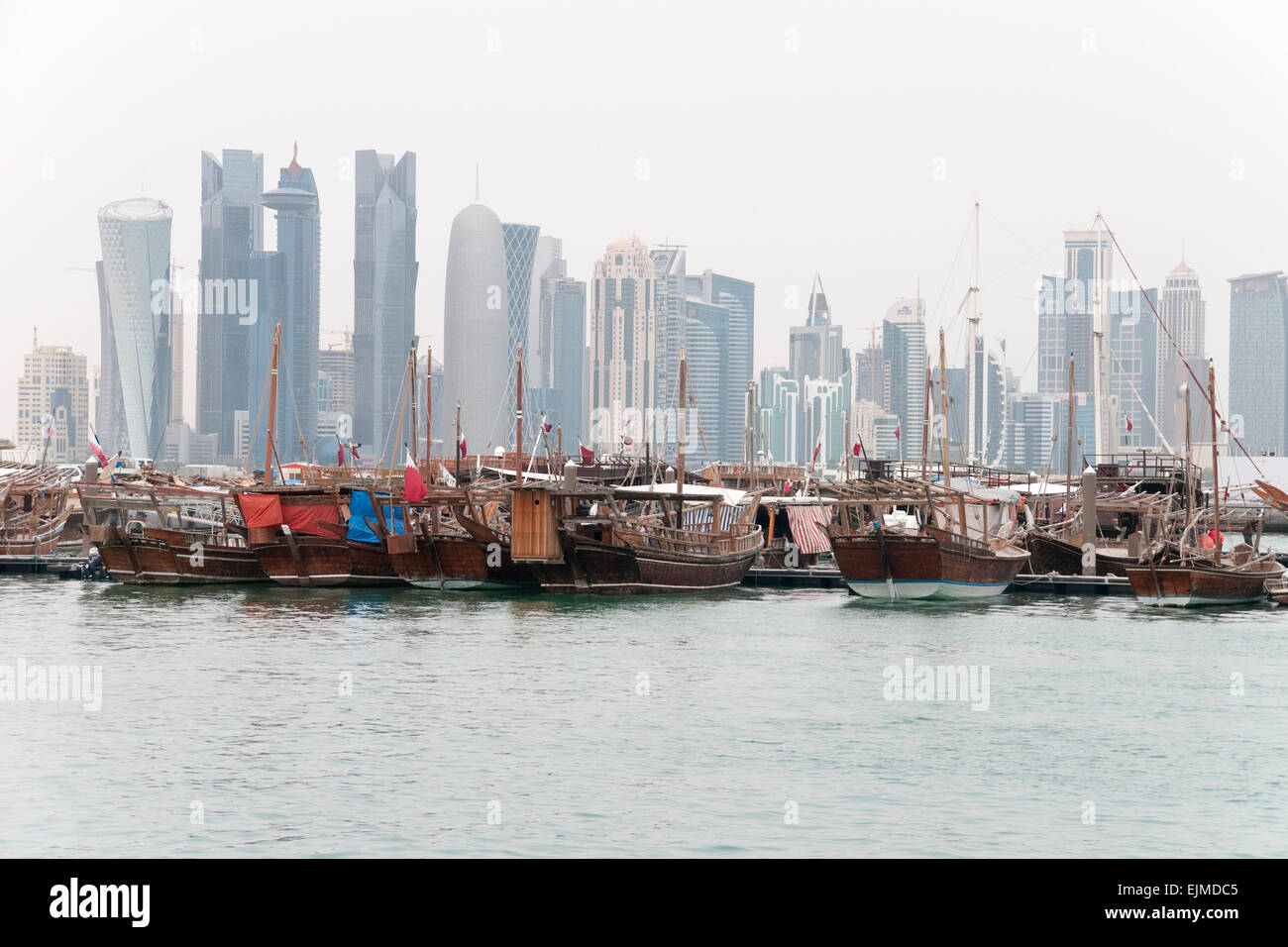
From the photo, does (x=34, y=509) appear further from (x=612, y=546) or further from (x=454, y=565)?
(x=612, y=546)

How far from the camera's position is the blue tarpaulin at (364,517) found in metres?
61.4

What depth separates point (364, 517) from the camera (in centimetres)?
6238

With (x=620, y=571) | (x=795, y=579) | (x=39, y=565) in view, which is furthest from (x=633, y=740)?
(x=39, y=565)

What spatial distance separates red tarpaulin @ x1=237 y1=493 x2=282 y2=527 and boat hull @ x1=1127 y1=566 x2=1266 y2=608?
3544 centimetres

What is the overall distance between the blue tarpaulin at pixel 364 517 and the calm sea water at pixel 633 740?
9.94 m

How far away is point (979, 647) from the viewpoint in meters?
45.6

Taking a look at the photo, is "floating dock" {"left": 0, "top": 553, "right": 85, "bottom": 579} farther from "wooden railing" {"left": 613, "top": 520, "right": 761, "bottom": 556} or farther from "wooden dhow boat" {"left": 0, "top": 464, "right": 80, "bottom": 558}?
"wooden railing" {"left": 613, "top": 520, "right": 761, "bottom": 556}

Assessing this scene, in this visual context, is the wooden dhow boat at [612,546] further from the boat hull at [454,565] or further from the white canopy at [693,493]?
the boat hull at [454,565]

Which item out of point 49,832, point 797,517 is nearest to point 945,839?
point 49,832

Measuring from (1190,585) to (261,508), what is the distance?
126 ft
